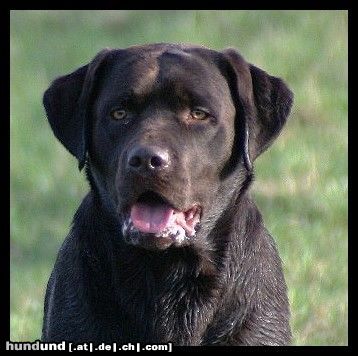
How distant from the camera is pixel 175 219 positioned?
6.27 m

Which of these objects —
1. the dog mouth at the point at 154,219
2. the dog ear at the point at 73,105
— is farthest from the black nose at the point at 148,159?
the dog ear at the point at 73,105

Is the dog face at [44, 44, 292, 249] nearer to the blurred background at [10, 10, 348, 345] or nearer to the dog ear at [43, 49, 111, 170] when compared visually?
the dog ear at [43, 49, 111, 170]

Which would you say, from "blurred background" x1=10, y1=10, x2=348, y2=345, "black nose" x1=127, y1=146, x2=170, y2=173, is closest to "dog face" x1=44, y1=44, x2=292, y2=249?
"black nose" x1=127, y1=146, x2=170, y2=173

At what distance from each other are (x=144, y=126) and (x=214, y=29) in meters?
10.3

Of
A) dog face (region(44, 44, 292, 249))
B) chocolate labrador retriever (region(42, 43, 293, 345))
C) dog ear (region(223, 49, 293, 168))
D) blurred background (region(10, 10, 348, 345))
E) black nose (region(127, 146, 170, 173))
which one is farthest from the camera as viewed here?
blurred background (region(10, 10, 348, 345))

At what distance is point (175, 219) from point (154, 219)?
0.10 metres

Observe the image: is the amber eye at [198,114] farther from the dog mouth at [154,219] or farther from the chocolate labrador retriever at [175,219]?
the dog mouth at [154,219]

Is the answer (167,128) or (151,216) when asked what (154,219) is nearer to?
(151,216)

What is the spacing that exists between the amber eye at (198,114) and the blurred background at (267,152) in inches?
87.8

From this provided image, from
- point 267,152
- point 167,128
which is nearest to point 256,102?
point 167,128

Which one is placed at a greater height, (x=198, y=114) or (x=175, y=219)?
(x=198, y=114)

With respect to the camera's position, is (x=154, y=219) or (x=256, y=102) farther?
(x=256, y=102)

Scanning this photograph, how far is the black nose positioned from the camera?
19.8ft

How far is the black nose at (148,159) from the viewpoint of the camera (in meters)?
6.03
